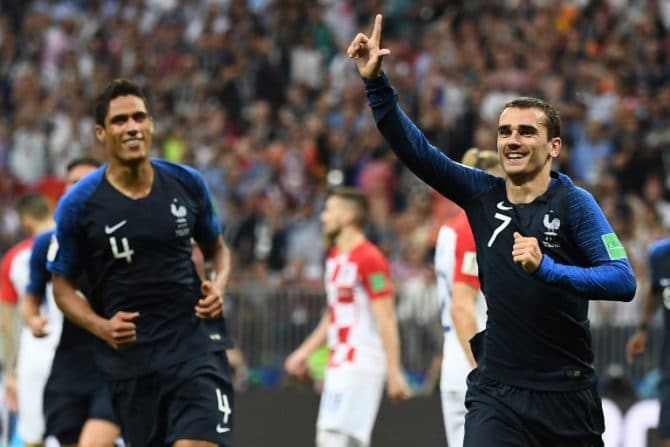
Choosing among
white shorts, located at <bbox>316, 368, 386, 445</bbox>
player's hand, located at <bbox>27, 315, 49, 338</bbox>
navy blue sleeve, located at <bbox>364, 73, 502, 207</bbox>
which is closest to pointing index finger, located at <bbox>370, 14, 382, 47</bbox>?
navy blue sleeve, located at <bbox>364, 73, 502, 207</bbox>

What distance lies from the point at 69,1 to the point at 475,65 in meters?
7.93

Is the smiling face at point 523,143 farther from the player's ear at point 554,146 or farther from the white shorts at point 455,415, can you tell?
the white shorts at point 455,415

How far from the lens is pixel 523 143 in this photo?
22.6 feet

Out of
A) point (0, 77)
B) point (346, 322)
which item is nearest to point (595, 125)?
point (346, 322)

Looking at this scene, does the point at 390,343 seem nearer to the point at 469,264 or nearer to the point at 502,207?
the point at 469,264

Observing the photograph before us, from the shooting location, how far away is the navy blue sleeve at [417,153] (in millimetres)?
6949

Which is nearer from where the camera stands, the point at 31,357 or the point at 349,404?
the point at 349,404

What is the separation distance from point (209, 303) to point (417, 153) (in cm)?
175

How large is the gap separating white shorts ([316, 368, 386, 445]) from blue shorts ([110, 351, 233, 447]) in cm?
283

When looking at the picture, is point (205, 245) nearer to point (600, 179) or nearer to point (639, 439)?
point (639, 439)

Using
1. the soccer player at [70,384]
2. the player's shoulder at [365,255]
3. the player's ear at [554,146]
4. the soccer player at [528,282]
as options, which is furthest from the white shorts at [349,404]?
the player's ear at [554,146]

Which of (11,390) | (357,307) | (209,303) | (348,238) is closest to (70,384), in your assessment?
(11,390)

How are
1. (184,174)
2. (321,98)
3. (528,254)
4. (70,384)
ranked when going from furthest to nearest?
(321,98)
(70,384)
(184,174)
(528,254)

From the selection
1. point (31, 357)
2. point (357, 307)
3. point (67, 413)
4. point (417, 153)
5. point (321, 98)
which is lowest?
point (67, 413)
